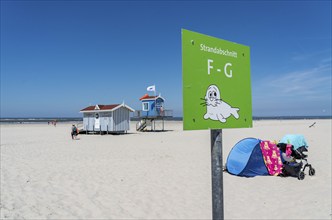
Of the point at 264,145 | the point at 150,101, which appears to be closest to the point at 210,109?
the point at 264,145

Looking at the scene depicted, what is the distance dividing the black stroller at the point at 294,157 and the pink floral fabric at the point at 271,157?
0.67 feet

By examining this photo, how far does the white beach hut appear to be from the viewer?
27578 millimetres

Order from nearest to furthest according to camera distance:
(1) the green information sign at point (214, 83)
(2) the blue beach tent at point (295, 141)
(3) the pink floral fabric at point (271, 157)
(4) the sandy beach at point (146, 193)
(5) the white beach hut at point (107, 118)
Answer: (1) the green information sign at point (214, 83), (4) the sandy beach at point (146, 193), (3) the pink floral fabric at point (271, 157), (2) the blue beach tent at point (295, 141), (5) the white beach hut at point (107, 118)

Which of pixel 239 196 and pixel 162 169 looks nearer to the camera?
pixel 239 196

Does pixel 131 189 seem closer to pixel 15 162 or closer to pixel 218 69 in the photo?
pixel 218 69

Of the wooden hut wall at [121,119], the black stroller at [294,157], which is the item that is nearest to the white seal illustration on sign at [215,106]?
the black stroller at [294,157]

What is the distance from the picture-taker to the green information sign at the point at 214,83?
172 cm

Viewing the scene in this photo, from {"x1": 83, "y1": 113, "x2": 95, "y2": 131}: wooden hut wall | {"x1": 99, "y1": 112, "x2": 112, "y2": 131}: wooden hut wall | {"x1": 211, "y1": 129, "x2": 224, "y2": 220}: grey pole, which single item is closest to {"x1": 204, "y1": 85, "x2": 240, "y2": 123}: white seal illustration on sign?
{"x1": 211, "y1": 129, "x2": 224, "y2": 220}: grey pole

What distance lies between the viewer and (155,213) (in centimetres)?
560

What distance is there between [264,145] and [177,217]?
4.93 m

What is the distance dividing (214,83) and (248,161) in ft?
24.6

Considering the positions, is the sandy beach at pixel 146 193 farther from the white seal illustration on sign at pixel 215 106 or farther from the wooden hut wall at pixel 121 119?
the wooden hut wall at pixel 121 119

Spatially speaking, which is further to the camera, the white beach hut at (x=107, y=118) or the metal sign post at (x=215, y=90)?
the white beach hut at (x=107, y=118)

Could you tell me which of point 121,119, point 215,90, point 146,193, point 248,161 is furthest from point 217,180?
point 121,119
